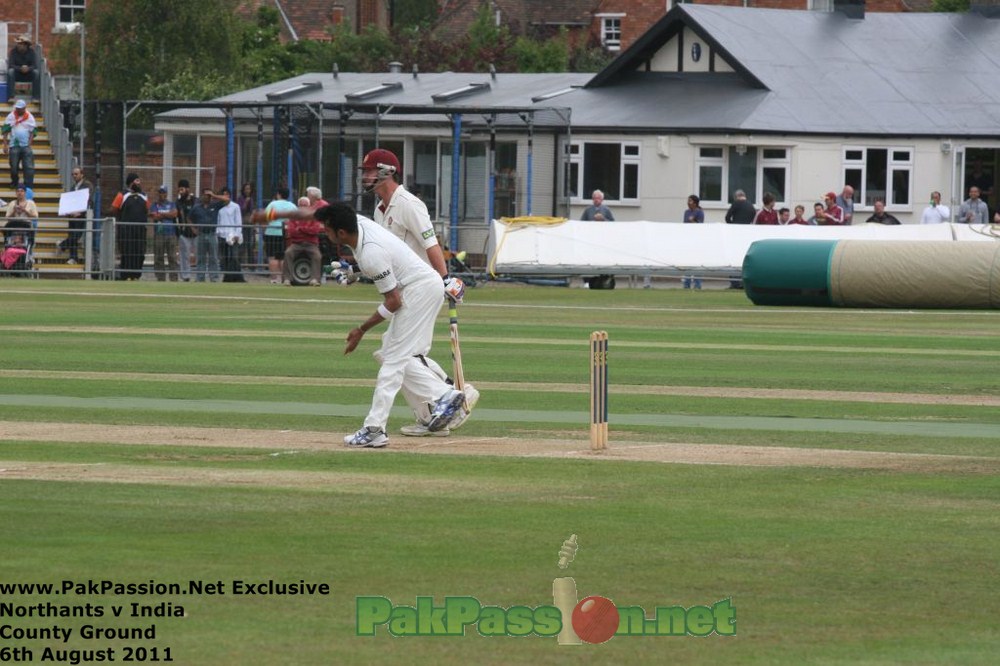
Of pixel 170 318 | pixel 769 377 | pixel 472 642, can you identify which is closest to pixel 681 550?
pixel 472 642

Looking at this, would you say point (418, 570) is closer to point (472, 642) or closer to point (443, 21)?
point (472, 642)

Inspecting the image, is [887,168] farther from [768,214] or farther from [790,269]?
[790,269]

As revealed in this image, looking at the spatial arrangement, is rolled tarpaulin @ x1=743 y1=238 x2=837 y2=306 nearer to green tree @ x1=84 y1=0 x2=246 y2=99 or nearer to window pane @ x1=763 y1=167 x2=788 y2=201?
window pane @ x1=763 y1=167 x2=788 y2=201

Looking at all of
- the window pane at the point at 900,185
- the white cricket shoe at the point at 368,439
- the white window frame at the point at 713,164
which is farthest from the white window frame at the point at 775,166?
the white cricket shoe at the point at 368,439

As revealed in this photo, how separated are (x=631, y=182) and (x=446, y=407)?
3138 cm

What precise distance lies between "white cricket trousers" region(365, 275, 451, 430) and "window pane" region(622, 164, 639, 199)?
3146 centimetres

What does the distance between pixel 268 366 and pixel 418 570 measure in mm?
11807

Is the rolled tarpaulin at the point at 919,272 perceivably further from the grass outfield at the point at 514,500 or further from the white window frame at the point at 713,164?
the white window frame at the point at 713,164

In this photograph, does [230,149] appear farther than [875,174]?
No

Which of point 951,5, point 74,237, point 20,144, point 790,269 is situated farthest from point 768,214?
point 951,5

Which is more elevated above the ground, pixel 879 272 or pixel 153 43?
pixel 153 43

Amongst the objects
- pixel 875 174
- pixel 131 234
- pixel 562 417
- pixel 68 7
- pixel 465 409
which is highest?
pixel 68 7

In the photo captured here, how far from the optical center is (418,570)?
8.82m

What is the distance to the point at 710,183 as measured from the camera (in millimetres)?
44656
